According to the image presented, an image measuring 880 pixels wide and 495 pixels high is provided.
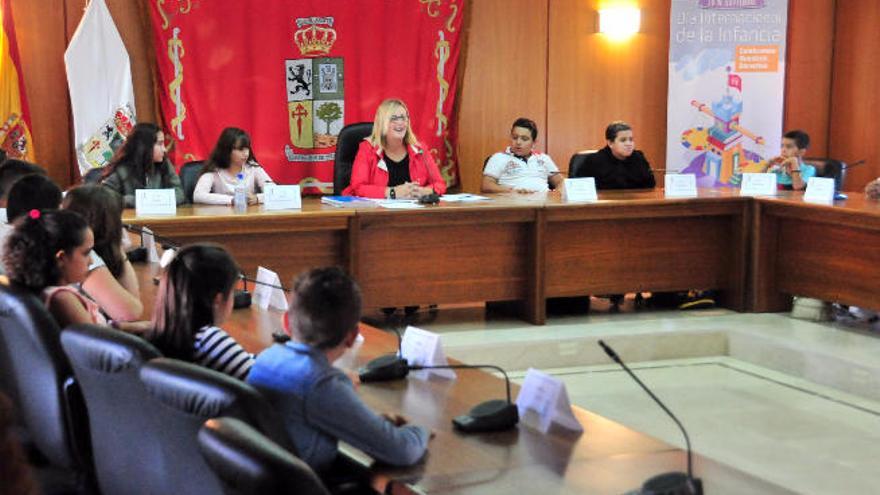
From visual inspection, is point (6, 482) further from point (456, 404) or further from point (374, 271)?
point (374, 271)

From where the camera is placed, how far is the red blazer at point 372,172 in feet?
19.3

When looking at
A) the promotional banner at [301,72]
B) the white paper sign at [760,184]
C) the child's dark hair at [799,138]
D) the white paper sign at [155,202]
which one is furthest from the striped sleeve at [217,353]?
the child's dark hair at [799,138]

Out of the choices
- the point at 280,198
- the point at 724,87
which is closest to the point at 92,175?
the point at 280,198

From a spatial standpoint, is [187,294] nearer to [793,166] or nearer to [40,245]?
[40,245]

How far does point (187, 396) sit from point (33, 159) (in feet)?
16.7

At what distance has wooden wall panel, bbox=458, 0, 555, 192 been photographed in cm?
749

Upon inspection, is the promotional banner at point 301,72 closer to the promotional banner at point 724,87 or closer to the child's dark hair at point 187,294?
the promotional banner at point 724,87

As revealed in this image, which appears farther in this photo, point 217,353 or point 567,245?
point 567,245

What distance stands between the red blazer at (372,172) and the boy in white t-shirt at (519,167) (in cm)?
66

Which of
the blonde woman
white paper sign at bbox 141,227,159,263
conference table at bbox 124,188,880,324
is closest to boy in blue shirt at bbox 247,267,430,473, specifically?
white paper sign at bbox 141,227,159,263

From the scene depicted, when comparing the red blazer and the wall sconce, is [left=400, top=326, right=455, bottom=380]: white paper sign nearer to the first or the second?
the red blazer

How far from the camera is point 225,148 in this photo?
5762mm

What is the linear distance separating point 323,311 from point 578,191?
3.83 metres

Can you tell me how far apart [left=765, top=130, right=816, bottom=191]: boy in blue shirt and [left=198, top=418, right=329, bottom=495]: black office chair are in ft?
18.0
